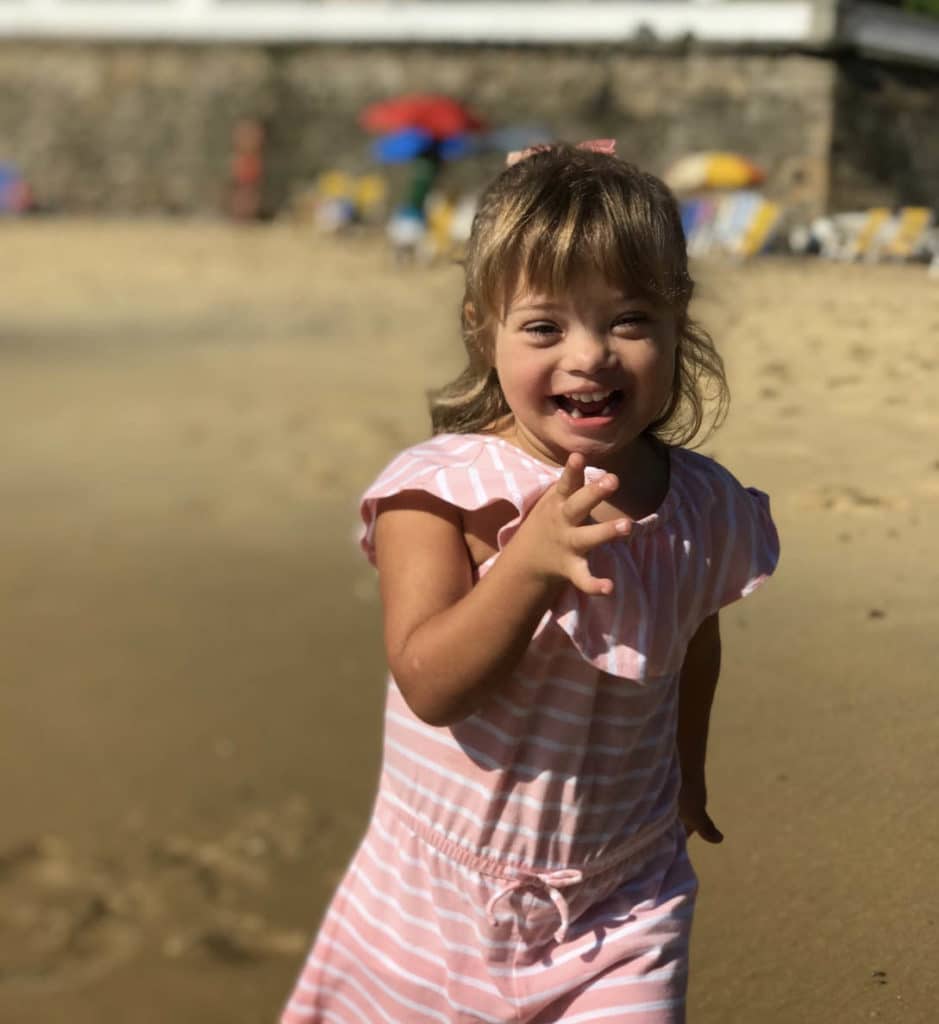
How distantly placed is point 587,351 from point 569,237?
0.11 metres

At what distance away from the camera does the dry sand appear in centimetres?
167

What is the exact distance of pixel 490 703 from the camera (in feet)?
5.12

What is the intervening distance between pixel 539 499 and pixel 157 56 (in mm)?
19701

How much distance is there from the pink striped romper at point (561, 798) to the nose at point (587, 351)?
13 cm

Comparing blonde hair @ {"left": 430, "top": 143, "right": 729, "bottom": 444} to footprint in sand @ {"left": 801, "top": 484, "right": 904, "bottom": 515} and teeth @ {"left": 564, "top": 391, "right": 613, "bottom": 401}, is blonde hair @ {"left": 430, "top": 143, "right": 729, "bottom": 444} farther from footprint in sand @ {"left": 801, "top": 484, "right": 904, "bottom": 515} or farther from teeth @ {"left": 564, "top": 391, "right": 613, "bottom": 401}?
footprint in sand @ {"left": 801, "top": 484, "right": 904, "bottom": 515}

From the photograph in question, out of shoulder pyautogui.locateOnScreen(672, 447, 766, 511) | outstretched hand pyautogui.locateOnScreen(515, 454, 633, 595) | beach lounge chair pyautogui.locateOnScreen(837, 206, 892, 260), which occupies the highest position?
outstretched hand pyautogui.locateOnScreen(515, 454, 633, 595)

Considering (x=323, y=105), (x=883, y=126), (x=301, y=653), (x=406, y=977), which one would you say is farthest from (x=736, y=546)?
(x=323, y=105)

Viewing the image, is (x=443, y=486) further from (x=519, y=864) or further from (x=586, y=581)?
(x=519, y=864)

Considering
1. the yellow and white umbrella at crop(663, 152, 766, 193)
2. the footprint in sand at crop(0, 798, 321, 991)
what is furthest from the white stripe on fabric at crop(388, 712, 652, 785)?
the yellow and white umbrella at crop(663, 152, 766, 193)

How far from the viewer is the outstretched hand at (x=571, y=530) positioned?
50.9 inches

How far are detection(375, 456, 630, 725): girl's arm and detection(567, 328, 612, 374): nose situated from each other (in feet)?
0.48

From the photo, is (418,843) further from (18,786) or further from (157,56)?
(157,56)

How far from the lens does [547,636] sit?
1508 mm

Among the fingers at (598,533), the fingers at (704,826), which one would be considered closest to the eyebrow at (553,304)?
the fingers at (598,533)
